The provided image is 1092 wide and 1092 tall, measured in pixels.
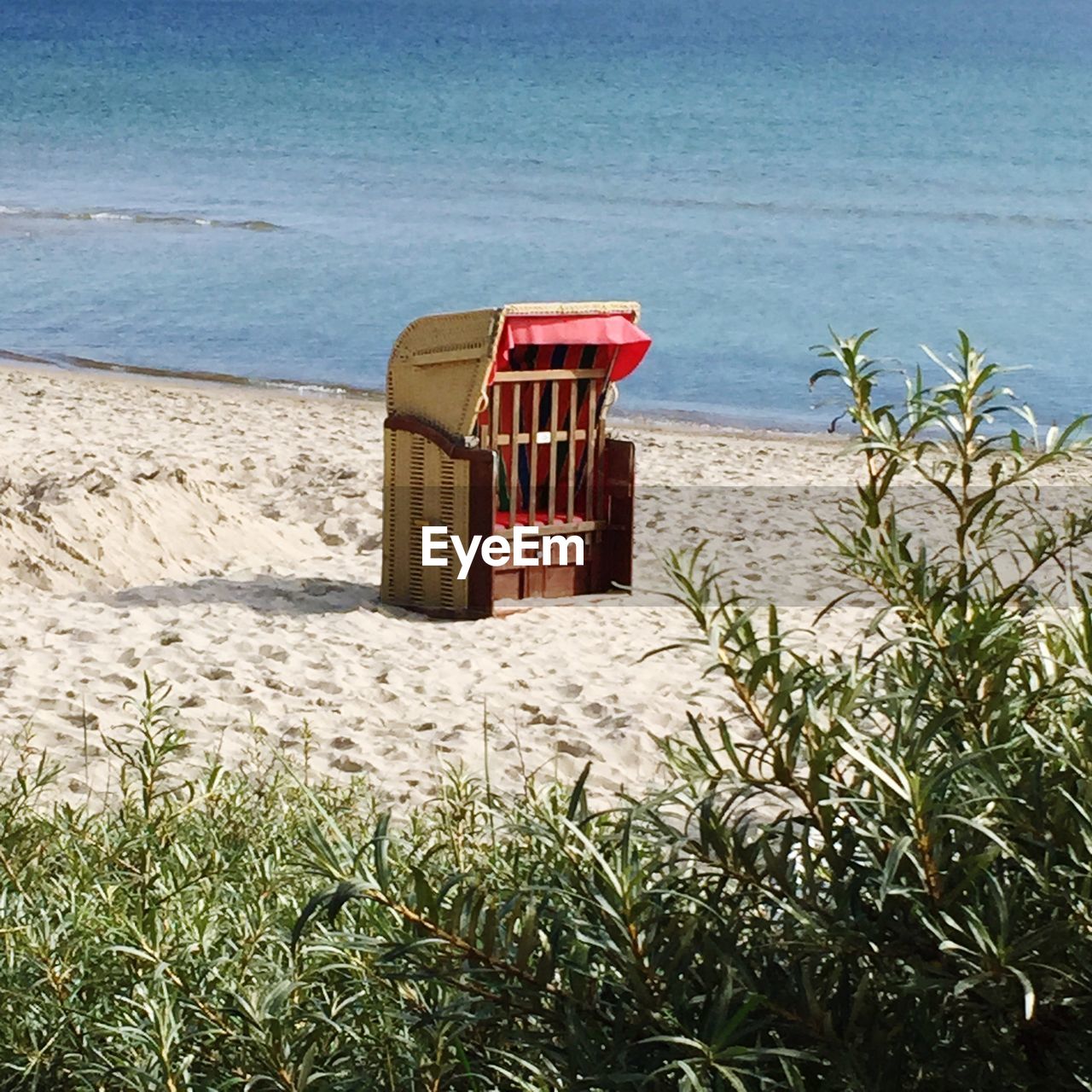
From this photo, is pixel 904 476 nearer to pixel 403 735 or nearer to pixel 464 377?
pixel 464 377

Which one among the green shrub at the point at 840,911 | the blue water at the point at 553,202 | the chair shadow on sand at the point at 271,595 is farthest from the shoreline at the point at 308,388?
the green shrub at the point at 840,911

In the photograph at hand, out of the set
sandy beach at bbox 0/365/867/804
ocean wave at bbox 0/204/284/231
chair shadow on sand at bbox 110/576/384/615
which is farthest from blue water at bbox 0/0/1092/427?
chair shadow on sand at bbox 110/576/384/615

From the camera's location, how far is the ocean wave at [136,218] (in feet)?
97.5

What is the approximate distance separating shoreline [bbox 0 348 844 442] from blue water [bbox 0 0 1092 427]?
Answer: 0.36 meters

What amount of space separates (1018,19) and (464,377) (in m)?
109

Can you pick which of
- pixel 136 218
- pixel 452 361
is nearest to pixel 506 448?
pixel 452 361

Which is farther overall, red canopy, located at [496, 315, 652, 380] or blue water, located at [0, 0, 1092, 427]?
blue water, located at [0, 0, 1092, 427]

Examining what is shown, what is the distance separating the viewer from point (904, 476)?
13.2m

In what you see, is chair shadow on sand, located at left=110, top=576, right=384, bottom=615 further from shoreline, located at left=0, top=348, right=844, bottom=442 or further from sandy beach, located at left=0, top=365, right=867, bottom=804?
shoreline, located at left=0, top=348, right=844, bottom=442

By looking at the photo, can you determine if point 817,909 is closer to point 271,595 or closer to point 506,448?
point 506,448

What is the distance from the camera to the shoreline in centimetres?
1589

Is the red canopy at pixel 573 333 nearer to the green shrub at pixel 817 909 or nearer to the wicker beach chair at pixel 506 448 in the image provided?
the wicker beach chair at pixel 506 448

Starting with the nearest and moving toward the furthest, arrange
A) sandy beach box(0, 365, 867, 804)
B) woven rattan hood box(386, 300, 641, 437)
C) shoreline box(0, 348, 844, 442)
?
sandy beach box(0, 365, 867, 804)
woven rattan hood box(386, 300, 641, 437)
shoreline box(0, 348, 844, 442)

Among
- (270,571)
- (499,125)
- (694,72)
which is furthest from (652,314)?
(694,72)
